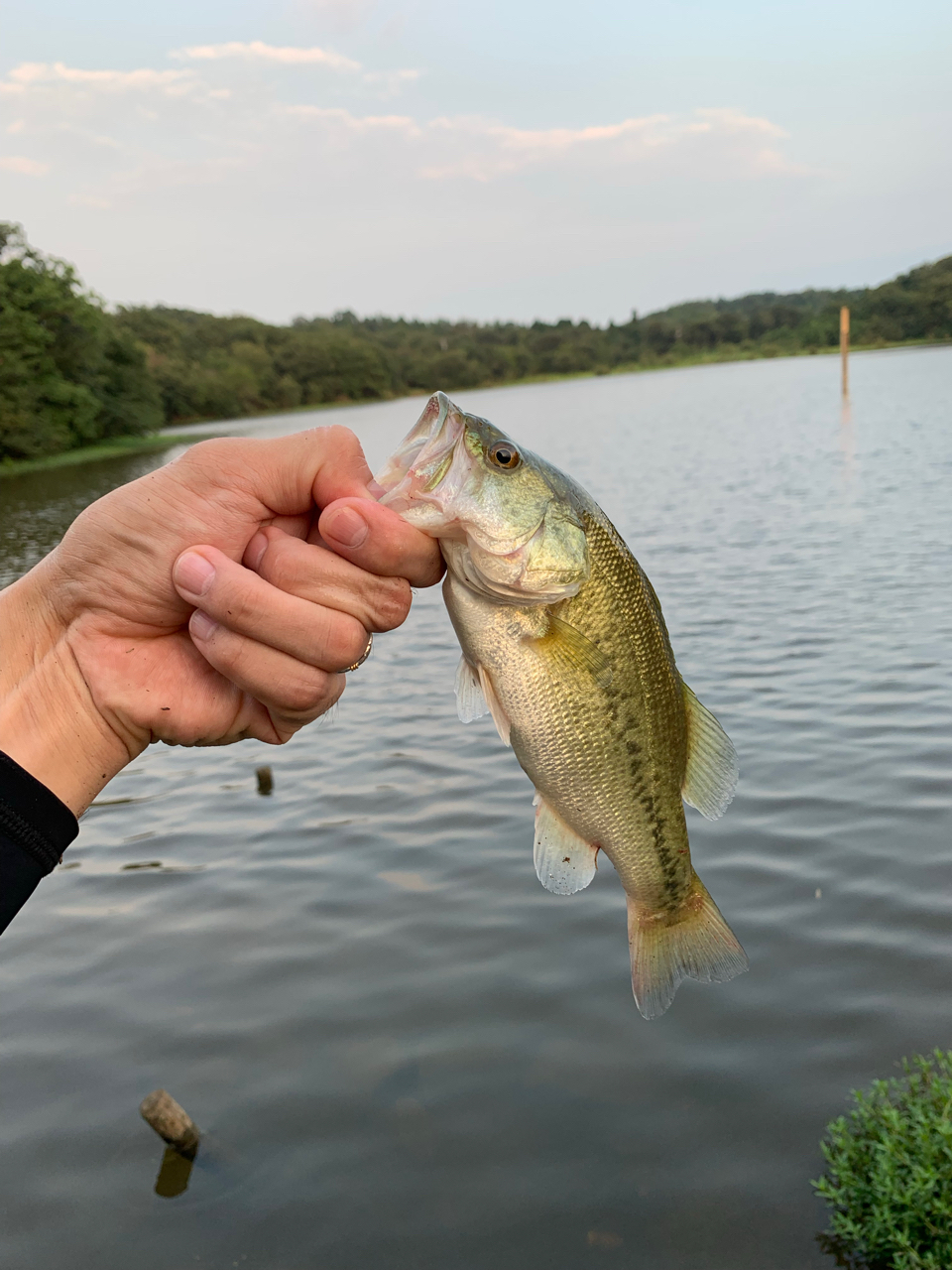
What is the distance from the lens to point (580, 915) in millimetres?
7719

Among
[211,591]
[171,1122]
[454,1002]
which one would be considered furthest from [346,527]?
[454,1002]

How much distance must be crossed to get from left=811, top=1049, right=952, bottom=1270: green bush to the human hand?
347cm

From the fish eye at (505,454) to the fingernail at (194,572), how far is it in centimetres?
84

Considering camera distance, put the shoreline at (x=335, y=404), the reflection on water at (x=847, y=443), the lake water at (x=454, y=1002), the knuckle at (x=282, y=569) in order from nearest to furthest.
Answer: the knuckle at (x=282, y=569) → the lake water at (x=454, y=1002) → the reflection on water at (x=847, y=443) → the shoreline at (x=335, y=404)

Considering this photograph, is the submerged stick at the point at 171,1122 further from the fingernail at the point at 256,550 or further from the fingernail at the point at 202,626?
the fingernail at the point at 256,550

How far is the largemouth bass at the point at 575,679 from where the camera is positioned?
2680mm

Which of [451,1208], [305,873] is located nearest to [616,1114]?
[451,1208]

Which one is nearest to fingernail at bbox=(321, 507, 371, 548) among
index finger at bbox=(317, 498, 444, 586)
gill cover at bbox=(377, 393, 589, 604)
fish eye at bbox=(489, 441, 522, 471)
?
index finger at bbox=(317, 498, 444, 586)

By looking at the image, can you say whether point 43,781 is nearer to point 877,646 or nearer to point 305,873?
point 305,873

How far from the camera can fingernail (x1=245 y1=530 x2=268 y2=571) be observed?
2.64m

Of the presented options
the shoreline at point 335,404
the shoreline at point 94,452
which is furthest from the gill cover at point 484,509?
the shoreline at point 335,404

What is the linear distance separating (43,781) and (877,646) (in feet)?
40.1

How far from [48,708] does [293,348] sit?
149274mm

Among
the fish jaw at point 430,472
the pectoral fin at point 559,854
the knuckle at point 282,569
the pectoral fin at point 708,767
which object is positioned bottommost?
the pectoral fin at point 559,854
